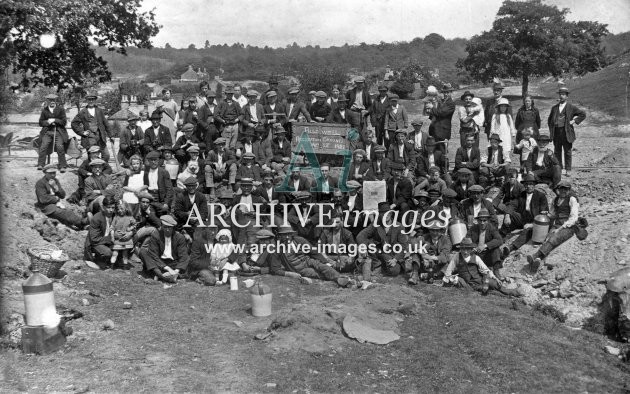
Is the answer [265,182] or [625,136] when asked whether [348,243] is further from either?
[625,136]

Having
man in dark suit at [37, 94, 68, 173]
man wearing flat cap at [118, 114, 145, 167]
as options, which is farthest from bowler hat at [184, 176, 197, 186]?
man in dark suit at [37, 94, 68, 173]

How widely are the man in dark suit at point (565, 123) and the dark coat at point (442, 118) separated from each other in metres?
2.24

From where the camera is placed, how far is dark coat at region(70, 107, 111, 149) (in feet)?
46.2

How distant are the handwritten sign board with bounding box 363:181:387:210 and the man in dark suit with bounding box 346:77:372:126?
2.93 meters

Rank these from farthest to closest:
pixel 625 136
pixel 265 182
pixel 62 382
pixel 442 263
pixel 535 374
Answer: pixel 625 136, pixel 265 182, pixel 442 263, pixel 535 374, pixel 62 382

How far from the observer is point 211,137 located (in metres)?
14.1

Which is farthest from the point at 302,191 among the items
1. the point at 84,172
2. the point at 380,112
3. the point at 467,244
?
the point at 84,172

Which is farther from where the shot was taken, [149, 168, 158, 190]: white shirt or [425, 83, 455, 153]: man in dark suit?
[425, 83, 455, 153]: man in dark suit

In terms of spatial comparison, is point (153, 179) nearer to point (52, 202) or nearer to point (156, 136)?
point (156, 136)

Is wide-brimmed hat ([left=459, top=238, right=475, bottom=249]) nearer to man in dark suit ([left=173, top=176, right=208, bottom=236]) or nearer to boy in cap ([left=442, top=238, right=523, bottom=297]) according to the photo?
boy in cap ([left=442, top=238, right=523, bottom=297])

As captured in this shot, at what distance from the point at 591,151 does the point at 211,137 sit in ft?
36.7

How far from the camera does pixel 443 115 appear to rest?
14.1 metres

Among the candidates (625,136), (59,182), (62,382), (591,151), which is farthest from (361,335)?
(625,136)

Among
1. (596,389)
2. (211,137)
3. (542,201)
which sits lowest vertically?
(596,389)
